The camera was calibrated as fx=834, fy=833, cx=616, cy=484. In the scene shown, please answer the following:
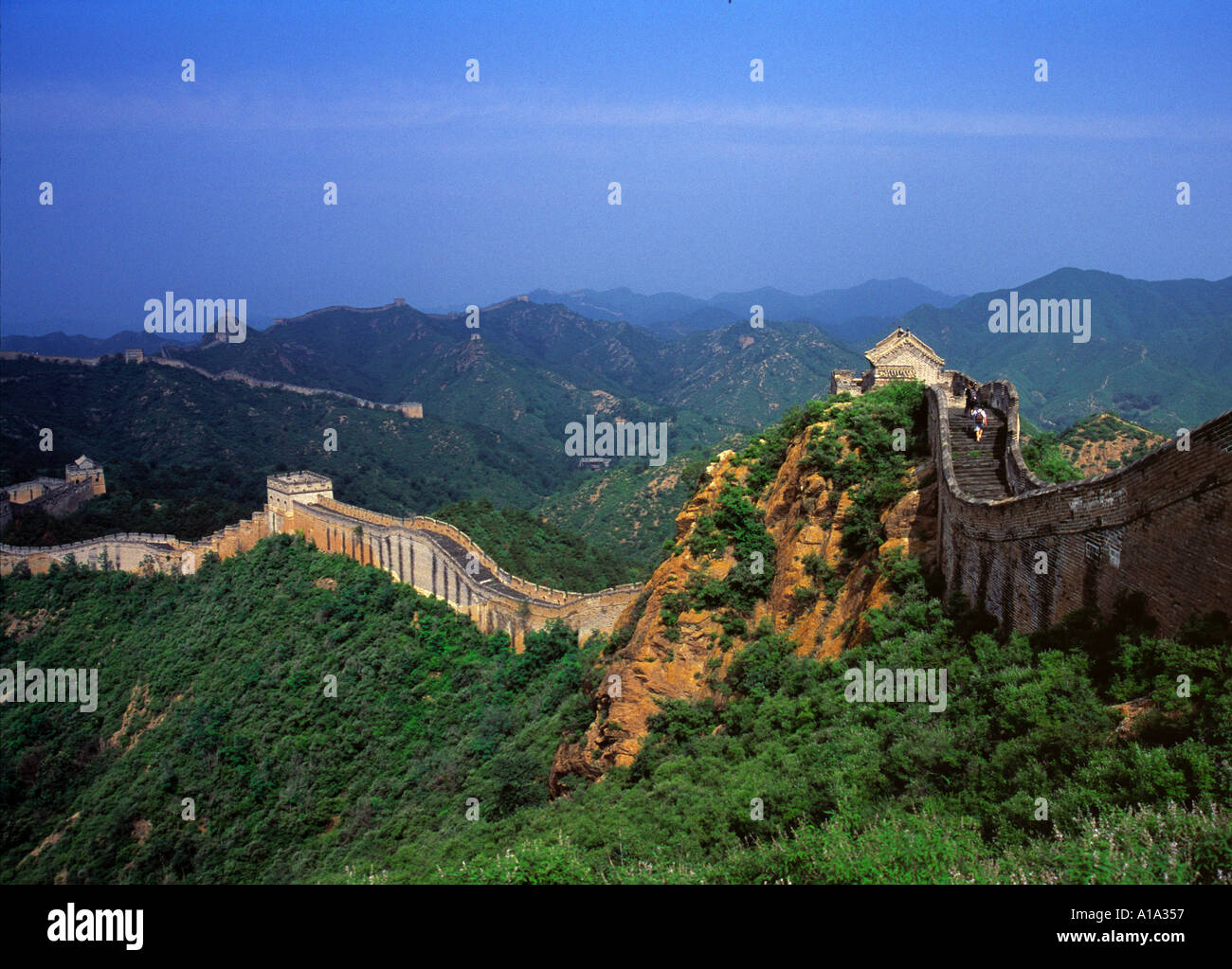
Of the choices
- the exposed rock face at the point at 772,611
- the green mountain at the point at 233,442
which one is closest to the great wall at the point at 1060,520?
the exposed rock face at the point at 772,611

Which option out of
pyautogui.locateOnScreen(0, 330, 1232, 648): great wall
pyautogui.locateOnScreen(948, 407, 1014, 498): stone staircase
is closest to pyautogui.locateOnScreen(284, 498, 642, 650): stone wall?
pyautogui.locateOnScreen(0, 330, 1232, 648): great wall

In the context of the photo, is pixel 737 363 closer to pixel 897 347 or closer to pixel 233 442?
pixel 233 442

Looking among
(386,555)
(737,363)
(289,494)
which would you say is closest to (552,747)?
(386,555)

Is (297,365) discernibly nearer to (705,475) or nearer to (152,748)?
(152,748)

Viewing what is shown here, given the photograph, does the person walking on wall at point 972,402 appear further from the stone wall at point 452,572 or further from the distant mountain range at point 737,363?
the distant mountain range at point 737,363

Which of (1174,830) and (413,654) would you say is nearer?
(1174,830)

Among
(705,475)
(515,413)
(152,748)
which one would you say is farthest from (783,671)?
(515,413)
